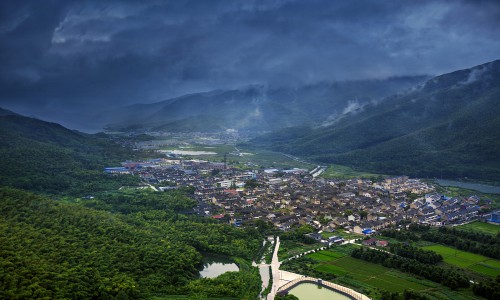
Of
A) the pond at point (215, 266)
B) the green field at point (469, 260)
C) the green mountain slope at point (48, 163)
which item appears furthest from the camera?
the green mountain slope at point (48, 163)

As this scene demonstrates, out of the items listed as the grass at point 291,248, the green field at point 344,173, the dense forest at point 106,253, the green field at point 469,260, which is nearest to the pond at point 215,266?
the dense forest at point 106,253

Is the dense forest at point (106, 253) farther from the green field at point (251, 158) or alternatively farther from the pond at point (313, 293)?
the green field at point (251, 158)

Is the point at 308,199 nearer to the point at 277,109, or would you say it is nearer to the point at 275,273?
the point at 275,273

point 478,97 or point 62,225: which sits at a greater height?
point 478,97

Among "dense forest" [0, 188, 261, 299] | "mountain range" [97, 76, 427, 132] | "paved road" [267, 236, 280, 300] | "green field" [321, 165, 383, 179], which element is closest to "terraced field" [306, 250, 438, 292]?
"paved road" [267, 236, 280, 300]

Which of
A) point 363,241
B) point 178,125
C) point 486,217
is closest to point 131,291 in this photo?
point 363,241

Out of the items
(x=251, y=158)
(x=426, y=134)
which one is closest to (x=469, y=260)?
(x=426, y=134)

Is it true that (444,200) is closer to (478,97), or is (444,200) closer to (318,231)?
(318,231)
